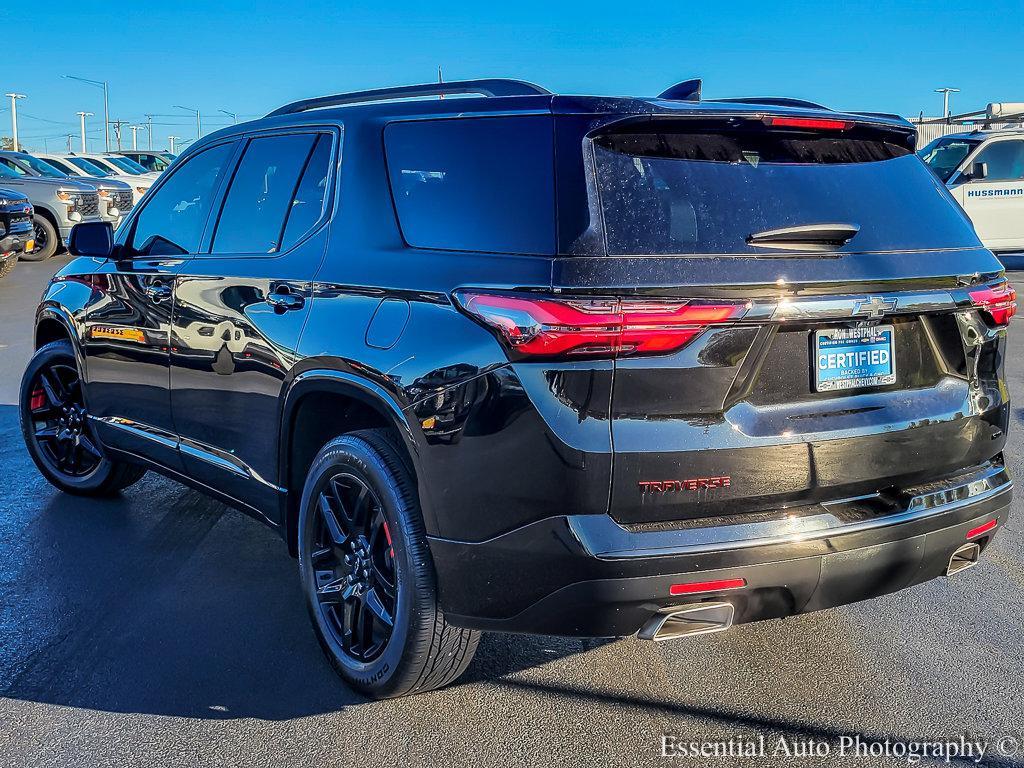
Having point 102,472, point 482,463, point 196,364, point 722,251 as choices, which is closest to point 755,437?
point 722,251

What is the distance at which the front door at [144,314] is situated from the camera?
4.50 m

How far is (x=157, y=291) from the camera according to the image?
4.54 metres

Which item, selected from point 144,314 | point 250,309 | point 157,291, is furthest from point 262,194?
point 144,314

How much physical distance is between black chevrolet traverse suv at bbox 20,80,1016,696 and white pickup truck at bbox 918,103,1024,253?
1499 cm

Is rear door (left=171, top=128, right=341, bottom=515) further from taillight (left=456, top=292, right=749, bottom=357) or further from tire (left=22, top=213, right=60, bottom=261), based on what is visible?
tire (left=22, top=213, right=60, bottom=261)

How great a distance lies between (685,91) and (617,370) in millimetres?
1251

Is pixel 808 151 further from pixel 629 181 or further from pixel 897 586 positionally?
pixel 897 586

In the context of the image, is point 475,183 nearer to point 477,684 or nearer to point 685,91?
point 685,91

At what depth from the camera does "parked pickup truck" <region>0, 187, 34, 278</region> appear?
48.5 feet

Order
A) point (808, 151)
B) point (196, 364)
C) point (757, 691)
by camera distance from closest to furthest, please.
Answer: point (808, 151) < point (757, 691) < point (196, 364)

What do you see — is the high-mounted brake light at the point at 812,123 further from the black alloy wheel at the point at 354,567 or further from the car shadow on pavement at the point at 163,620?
the car shadow on pavement at the point at 163,620

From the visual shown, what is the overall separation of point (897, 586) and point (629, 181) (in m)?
1.41

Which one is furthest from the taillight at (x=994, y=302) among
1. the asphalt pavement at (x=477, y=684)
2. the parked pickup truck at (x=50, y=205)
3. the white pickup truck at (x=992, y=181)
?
the parked pickup truck at (x=50, y=205)

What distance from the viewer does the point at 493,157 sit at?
310 cm
